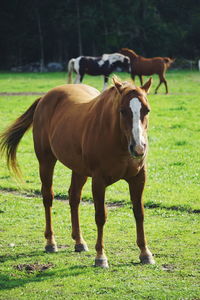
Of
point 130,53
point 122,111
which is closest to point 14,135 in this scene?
point 122,111

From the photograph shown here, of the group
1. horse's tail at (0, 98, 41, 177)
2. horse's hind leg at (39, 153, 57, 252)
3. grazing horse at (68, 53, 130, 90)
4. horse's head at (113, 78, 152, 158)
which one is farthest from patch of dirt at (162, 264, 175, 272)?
grazing horse at (68, 53, 130, 90)

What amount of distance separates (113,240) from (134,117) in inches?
80.8

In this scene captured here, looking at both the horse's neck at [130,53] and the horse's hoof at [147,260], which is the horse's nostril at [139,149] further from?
the horse's neck at [130,53]

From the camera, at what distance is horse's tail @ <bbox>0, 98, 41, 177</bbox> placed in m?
8.26

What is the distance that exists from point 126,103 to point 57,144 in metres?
1.59

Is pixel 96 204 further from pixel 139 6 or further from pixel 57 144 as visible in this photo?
pixel 139 6

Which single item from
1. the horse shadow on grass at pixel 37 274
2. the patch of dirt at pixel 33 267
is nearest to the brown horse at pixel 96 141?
the horse shadow on grass at pixel 37 274

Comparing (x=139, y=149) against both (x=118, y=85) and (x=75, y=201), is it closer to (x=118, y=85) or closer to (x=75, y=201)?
(x=118, y=85)

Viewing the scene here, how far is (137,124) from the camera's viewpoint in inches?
225

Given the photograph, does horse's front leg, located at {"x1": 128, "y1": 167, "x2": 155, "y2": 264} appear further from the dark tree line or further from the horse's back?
the dark tree line

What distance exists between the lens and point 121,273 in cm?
602

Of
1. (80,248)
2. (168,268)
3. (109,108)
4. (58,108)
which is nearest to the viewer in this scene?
(168,268)

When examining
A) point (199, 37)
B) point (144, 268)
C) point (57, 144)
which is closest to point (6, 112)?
point (57, 144)

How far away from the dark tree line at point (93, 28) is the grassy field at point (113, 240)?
37730mm
